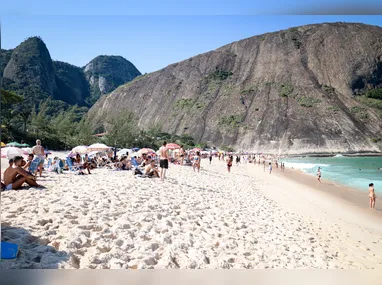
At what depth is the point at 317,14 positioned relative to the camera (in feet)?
9.96

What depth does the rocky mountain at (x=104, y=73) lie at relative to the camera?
124688 mm

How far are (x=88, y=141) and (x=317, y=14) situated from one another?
25.3m

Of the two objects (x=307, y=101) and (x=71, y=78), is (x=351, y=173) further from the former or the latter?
(x=71, y=78)

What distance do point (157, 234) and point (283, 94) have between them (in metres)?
66.2

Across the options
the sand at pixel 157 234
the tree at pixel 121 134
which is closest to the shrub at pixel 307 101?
the tree at pixel 121 134

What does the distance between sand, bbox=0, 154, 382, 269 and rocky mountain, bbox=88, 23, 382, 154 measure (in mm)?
51214

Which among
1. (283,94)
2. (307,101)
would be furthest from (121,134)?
(307,101)

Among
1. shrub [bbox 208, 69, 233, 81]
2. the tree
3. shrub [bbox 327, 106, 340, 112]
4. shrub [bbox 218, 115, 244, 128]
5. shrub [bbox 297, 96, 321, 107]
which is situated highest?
shrub [bbox 208, 69, 233, 81]

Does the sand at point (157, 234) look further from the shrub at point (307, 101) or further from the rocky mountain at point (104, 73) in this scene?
the rocky mountain at point (104, 73)

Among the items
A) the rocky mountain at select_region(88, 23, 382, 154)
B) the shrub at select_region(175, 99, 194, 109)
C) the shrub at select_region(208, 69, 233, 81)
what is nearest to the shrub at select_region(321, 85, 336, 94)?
the rocky mountain at select_region(88, 23, 382, 154)

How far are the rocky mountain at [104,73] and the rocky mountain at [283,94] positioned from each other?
48.5 meters

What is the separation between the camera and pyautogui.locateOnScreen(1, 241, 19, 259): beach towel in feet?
8.97

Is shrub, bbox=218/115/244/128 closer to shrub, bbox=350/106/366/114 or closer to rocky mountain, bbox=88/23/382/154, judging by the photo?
rocky mountain, bbox=88/23/382/154

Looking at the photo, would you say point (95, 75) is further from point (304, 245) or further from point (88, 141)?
point (304, 245)
